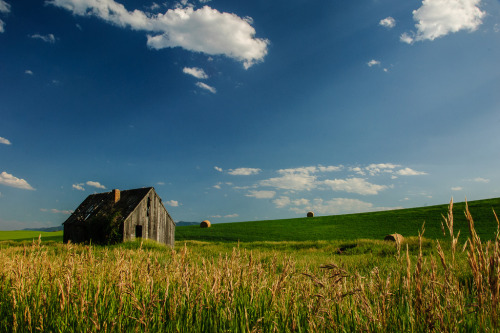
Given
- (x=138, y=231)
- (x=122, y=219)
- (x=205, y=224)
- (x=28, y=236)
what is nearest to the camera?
(x=122, y=219)

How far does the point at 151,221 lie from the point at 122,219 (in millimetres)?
3008

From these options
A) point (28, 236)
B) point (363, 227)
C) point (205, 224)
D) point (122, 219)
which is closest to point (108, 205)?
point (122, 219)

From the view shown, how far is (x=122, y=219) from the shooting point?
23297 millimetres

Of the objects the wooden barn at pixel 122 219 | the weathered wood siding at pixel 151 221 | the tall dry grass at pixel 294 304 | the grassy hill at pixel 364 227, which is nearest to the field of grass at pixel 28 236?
the wooden barn at pixel 122 219

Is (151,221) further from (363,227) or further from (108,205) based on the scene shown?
(363,227)

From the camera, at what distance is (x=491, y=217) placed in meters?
30.4

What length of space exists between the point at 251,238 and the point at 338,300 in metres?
34.9

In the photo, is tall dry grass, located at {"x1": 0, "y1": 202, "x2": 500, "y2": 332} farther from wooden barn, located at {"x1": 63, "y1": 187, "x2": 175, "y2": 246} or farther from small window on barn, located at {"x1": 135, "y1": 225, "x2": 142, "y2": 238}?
small window on barn, located at {"x1": 135, "y1": 225, "x2": 142, "y2": 238}

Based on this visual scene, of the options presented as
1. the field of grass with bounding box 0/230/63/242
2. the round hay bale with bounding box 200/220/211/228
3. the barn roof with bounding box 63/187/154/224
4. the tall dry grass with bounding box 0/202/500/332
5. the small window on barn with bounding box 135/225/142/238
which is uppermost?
the barn roof with bounding box 63/187/154/224

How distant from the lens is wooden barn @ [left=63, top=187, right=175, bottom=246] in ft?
76.9

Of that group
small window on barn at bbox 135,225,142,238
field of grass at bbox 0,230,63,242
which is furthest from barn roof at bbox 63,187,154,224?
field of grass at bbox 0,230,63,242

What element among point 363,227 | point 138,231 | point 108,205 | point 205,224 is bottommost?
point 363,227

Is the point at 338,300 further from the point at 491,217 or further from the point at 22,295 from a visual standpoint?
the point at 491,217

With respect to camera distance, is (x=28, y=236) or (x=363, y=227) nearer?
(x=363, y=227)
